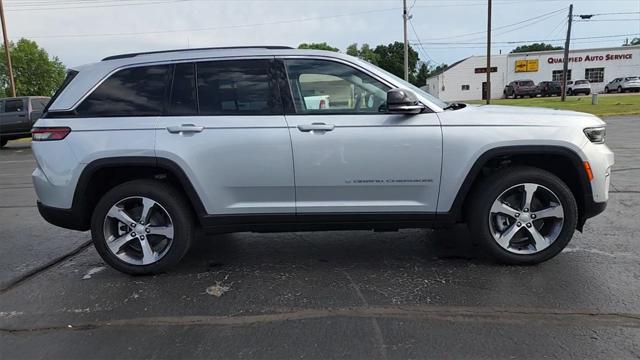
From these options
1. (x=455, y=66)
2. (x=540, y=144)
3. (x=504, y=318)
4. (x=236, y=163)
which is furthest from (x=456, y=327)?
(x=455, y=66)

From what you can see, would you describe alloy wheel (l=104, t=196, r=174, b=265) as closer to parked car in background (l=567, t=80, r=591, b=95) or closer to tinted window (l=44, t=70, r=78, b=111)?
tinted window (l=44, t=70, r=78, b=111)

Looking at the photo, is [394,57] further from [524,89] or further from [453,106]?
[453,106]

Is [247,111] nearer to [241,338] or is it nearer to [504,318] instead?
[241,338]

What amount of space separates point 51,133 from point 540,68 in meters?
67.4

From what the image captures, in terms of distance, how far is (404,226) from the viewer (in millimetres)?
4352

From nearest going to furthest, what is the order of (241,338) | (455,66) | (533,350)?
(533,350) → (241,338) → (455,66)

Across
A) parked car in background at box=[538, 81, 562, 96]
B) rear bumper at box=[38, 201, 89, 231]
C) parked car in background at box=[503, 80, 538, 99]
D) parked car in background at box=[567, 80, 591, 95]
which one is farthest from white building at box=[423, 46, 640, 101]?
rear bumper at box=[38, 201, 89, 231]

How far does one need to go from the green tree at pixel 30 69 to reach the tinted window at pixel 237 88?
286ft

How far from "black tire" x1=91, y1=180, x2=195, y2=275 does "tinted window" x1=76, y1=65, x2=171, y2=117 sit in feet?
2.03

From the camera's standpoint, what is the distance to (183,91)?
432 centimetres

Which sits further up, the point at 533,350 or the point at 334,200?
the point at 334,200

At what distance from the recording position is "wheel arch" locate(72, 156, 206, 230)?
166 inches

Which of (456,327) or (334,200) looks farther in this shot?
(334,200)

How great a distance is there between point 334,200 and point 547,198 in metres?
1.77
